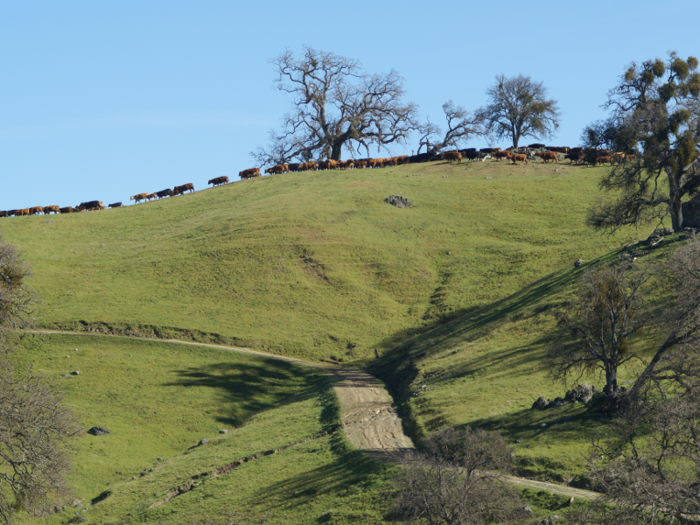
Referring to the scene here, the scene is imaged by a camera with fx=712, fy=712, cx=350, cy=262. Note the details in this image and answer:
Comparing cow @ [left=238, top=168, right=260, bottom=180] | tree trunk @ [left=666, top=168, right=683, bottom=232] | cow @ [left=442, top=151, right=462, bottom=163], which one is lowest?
tree trunk @ [left=666, top=168, right=683, bottom=232]

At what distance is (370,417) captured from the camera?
39.3m

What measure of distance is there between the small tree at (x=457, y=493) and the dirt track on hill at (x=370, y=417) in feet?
4.91

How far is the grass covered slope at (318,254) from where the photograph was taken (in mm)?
59750

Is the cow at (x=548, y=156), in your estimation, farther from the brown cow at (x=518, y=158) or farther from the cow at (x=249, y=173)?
the cow at (x=249, y=173)

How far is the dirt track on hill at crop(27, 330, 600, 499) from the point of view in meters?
26.3

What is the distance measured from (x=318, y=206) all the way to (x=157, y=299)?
25.9m

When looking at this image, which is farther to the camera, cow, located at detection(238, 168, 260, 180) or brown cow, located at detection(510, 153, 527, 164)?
cow, located at detection(238, 168, 260, 180)

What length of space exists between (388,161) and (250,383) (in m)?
64.4

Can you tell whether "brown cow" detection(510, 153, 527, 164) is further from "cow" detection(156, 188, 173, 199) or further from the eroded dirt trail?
the eroded dirt trail

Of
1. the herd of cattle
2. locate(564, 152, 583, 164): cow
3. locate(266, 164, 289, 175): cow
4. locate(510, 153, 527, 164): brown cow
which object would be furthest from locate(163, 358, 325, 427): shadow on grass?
locate(564, 152, 583, 164): cow

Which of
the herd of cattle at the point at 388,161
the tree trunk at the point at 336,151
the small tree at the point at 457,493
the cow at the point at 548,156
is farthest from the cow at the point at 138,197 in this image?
the small tree at the point at 457,493

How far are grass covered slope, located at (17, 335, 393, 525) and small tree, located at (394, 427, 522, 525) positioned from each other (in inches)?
129

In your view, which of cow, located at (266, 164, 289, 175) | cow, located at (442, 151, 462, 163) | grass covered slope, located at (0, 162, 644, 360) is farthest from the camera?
cow, located at (266, 164, 289, 175)

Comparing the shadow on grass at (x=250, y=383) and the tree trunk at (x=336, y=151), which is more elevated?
the tree trunk at (x=336, y=151)
